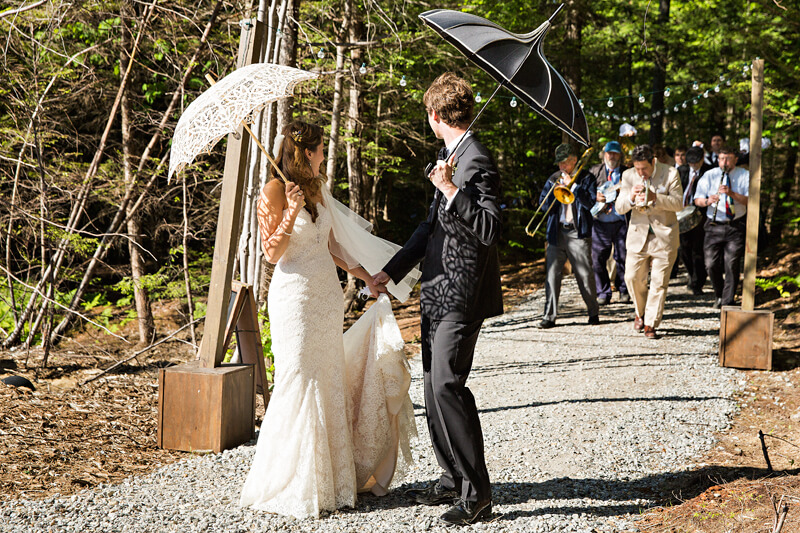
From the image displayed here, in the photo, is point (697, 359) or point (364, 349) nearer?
point (364, 349)

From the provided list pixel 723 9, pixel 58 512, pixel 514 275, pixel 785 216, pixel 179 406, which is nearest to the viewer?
pixel 58 512

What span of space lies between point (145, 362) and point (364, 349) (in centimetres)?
548

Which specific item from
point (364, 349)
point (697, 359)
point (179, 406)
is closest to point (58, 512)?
point (179, 406)

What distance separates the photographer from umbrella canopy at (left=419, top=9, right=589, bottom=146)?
3520mm

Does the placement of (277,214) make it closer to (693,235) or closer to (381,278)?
(381,278)

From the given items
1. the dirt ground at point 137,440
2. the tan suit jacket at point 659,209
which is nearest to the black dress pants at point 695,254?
the dirt ground at point 137,440

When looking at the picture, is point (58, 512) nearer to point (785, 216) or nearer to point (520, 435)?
point (520, 435)

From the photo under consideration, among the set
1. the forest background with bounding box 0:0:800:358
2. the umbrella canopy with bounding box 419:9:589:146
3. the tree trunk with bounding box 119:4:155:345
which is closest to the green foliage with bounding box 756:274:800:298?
the forest background with bounding box 0:0:800:358

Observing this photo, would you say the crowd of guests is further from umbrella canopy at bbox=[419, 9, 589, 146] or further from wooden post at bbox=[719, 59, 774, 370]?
umbrella canopy at bbox=[419, 9, 589, 146]

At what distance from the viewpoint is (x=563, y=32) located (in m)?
18.4

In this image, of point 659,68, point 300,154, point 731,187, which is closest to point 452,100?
point 300,154

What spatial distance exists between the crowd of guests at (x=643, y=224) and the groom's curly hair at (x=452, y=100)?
5.10 meters

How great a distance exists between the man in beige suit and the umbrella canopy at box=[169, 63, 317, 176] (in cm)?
531

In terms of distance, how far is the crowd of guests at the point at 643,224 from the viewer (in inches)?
328
